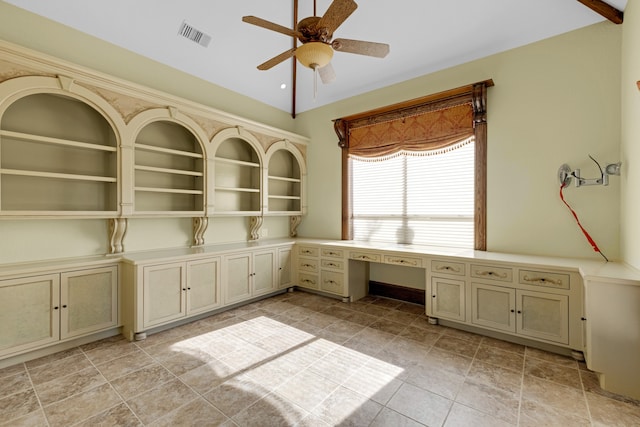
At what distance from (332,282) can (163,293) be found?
215 cm

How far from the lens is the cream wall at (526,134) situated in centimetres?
267

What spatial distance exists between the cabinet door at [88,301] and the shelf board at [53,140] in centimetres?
120

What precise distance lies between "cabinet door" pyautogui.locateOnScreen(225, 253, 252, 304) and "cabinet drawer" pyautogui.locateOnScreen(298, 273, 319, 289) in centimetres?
90

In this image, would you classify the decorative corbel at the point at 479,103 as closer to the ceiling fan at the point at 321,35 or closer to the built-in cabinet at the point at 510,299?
the ceiling fan at the point at 321,35

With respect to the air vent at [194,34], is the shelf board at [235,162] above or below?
below

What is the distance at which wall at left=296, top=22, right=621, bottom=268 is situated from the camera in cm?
271

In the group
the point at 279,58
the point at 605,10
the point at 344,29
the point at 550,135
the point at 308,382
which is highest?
the point at 344,29

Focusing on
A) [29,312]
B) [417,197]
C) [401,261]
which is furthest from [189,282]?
[417,197]

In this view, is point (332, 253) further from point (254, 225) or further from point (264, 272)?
point (254, 225)

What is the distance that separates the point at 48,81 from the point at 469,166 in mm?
4412

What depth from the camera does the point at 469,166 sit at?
138 inches

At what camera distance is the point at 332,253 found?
4.09 meters

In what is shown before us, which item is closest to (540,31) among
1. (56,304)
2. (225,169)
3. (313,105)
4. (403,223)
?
(403,223)

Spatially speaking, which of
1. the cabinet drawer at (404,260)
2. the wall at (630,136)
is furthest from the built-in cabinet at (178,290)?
the wall at (630,136)
